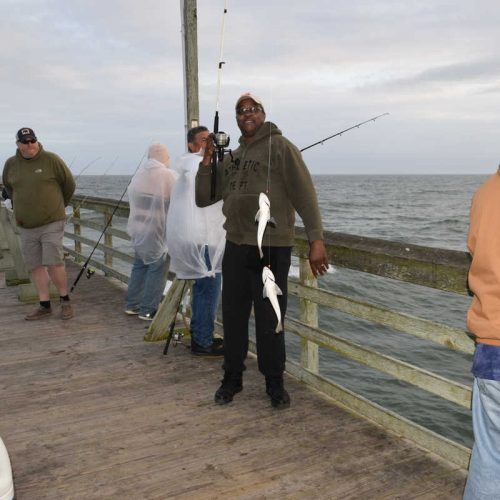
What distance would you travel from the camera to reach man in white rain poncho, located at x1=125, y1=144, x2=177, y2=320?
5566mm

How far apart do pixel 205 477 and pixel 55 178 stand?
388 centimetres

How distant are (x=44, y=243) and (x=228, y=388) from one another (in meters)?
2.94

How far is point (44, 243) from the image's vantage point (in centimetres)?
577

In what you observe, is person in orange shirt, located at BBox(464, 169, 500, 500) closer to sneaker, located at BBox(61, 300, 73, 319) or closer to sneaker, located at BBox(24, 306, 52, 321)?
sneaker, located at BBox(61, 300, 73, 319)

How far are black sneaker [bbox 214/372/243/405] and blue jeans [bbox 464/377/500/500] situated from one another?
2.10 m

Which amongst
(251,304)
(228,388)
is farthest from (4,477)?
(251,304)

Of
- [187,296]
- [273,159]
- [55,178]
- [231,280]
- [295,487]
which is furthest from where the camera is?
[55,178]

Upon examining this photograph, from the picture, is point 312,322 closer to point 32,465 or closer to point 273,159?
point 273,159

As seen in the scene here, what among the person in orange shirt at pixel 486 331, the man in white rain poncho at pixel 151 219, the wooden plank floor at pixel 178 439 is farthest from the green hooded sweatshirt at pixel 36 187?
the person in orange shirt at pixel 486 331

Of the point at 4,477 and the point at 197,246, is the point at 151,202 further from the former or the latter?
the point at 4,477

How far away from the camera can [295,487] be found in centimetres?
279

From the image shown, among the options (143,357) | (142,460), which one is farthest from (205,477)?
(143,357)

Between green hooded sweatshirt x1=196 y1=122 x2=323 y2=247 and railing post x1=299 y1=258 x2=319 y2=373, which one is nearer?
green hooded sweatshirt x1=196 y1=122 x2=323 y2=247

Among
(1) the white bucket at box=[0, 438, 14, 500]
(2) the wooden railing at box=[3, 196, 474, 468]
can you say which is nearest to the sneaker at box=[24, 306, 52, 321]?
(2) the wooden railing at box=[3, 196, 474, 468]
